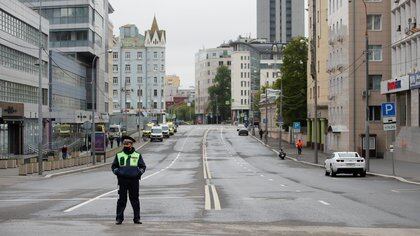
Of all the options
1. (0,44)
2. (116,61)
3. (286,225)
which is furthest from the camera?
(116,61)

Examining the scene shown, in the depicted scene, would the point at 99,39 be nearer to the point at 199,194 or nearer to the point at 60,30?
the point at 60,30

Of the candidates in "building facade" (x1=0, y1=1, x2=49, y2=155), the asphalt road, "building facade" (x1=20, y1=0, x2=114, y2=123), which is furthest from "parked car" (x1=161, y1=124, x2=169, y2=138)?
the asphalt road

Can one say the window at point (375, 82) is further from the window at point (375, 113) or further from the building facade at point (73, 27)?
the building facade at point (73, 27)

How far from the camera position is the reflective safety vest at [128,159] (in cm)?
1402

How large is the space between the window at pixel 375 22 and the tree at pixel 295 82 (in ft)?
100

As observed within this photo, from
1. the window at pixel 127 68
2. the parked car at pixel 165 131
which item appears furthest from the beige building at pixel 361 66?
the window at pixel 127 68

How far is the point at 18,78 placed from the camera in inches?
2650

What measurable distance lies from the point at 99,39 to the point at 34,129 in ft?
109

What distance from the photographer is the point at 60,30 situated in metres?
96.6

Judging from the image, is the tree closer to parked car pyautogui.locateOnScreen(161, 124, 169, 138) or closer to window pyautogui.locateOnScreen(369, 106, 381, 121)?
parked car pyautogui.locateOnScreen(161, 124, 169, 138)

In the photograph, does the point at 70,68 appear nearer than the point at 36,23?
No

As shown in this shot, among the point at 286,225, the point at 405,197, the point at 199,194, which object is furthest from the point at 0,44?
the point at 286,225

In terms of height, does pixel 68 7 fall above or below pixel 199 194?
above

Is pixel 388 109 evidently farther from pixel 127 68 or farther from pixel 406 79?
pixel 127 68
